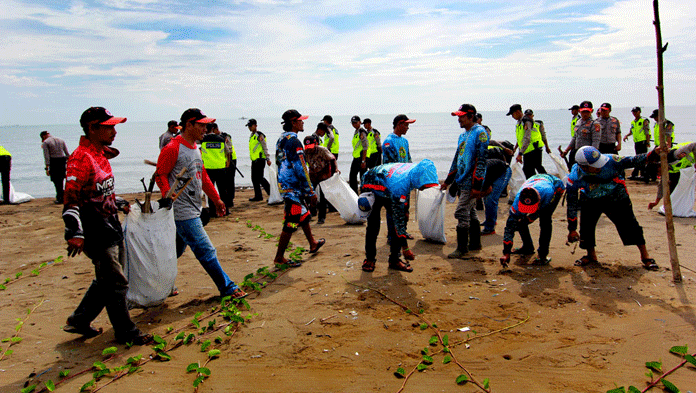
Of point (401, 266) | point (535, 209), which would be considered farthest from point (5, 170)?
point (535, 209)

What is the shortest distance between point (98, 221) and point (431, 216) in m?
4.29

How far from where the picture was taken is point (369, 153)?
11.0 m

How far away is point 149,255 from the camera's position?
3.96 meters

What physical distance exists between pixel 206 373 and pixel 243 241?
4166 millimetres

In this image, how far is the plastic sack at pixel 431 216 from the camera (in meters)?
6.25

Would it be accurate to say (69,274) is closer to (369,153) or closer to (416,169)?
(416,169)

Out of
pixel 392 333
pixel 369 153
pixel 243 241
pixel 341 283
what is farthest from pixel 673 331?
pixel 369 153

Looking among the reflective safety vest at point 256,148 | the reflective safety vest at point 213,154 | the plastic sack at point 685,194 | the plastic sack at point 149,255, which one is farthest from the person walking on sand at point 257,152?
the plastic sack at point 685,194

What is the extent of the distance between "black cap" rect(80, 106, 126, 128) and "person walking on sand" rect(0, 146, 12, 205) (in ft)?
32.7

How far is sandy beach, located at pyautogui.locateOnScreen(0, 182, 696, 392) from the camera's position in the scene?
10.00 ft

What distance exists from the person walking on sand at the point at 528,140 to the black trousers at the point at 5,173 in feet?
39.5

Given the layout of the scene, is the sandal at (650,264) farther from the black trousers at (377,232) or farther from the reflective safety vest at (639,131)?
the reflective safety vest at (639,131)

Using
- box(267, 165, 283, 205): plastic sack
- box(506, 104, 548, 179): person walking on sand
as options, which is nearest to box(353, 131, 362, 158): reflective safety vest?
box(267, 165, 283, 205): plastic sack

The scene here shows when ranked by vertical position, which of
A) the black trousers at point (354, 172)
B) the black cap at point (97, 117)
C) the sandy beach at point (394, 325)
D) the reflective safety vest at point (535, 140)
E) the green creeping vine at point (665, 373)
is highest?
the black cap at point (97, 117)
